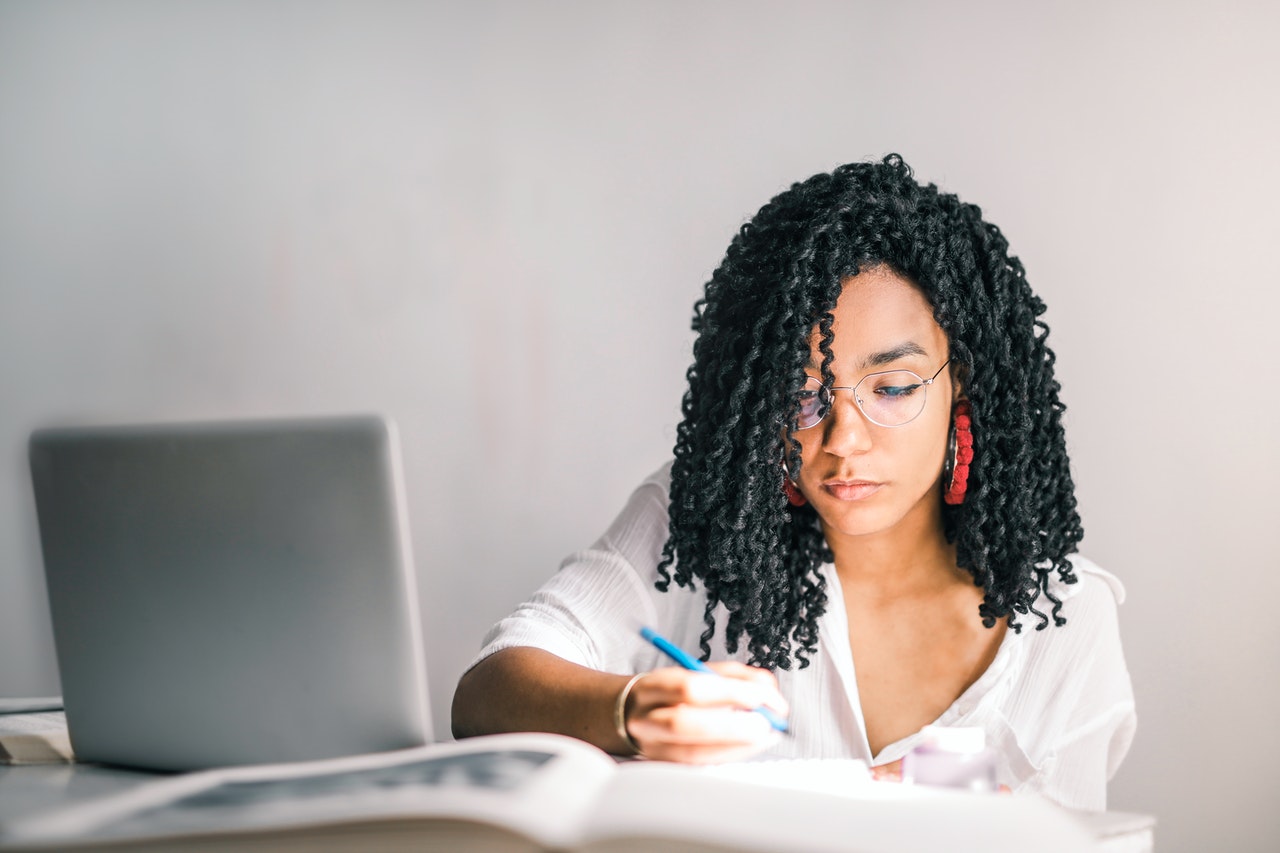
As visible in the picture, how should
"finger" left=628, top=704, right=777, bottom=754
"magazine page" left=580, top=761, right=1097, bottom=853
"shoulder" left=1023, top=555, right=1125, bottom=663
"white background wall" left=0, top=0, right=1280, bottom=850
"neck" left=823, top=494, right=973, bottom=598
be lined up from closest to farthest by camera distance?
"magazine page" left=580, top=761, right=1097, bottom=853 < "finger" left=628, top=704, right=777, bottom=754 < "shoulder" left=1023, top=555, right=1125, bottom=663 < "neck" left=823, top=494, right=973, bottom=598 < "white background wall" left=0, top=0, right=1280, bottom=850

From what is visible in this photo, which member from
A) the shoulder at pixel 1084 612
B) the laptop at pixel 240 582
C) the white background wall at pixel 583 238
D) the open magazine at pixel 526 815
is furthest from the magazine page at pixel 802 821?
the white background wall at pixel 583 238

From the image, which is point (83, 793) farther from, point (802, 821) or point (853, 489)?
point (853, 489)

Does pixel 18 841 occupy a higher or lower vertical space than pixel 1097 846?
higher

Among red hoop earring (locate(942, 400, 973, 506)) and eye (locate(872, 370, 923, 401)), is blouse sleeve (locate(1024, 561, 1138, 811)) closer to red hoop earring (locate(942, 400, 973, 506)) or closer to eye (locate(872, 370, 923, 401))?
red hoop earring (locate(942, 400, 973, 506))

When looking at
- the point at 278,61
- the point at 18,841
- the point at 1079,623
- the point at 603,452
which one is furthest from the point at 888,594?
the point at 278,61

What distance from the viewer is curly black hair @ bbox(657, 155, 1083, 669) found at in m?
1.43

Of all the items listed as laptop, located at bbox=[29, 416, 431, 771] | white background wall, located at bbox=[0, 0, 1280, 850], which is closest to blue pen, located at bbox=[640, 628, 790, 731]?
laptop, located at bbox=[29, 416, 431, 771]

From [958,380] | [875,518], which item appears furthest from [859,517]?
[958,380]

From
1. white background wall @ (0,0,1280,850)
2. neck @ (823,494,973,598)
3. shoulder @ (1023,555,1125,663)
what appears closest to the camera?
shoulder @ (1023,555,1125,663)

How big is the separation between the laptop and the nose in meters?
0.69

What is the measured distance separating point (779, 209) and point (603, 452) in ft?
2.57

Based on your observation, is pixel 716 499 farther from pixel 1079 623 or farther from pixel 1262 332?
pixel 1262 332

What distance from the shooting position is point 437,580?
87.0 inches

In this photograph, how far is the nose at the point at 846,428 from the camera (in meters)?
1.38
